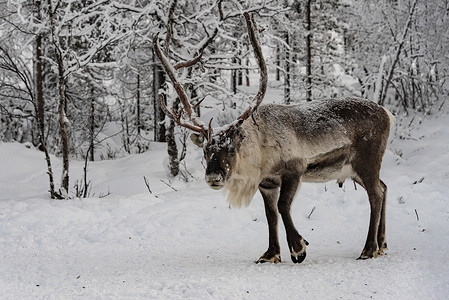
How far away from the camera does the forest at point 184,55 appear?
856 cm

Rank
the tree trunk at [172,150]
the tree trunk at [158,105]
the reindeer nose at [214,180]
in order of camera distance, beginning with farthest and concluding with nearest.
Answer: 1. the tree trunk at [158,105]
2. the tree trunk at [172,150]
3. the reindeer nose at [214,180]

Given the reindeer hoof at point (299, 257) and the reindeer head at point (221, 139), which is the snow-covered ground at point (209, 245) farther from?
the reindeer head at point (221, 139)

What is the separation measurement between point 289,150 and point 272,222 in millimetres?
828

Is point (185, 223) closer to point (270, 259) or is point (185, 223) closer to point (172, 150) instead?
point (270, 259)

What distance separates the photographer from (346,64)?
17016 millimetres

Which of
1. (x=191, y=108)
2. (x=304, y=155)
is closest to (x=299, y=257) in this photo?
(x=304, y=155)

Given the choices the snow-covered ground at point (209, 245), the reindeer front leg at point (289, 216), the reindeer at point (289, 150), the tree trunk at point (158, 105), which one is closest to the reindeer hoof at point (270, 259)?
the reindeer at point (289, 150)

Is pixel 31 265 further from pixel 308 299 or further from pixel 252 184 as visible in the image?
pixel 308 299

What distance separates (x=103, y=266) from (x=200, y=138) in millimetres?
1636

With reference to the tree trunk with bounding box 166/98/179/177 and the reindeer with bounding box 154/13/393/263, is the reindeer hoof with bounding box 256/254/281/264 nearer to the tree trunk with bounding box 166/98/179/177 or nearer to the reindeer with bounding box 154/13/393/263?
the reindeer with bounding box 154/13/393/263

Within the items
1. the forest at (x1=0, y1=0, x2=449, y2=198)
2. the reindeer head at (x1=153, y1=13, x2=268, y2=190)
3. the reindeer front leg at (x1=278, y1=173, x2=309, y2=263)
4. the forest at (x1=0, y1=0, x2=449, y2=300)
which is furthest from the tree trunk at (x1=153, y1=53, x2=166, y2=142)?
the reindeer front leg at (x1=278, y1=173, x2=309, y2=263)

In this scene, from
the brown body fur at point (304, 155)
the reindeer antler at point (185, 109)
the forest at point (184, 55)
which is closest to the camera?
the reindeer antler at point (185, 109)

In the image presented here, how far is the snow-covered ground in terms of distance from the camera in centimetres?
383

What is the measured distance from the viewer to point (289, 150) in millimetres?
4867
